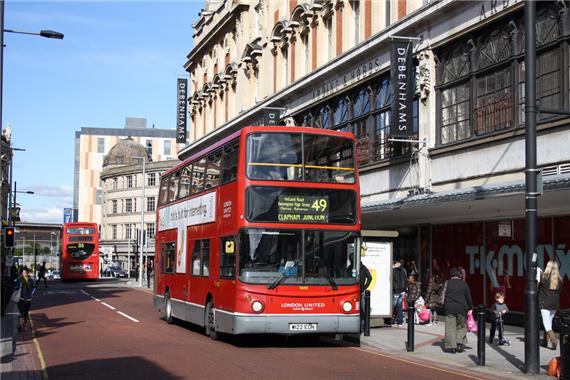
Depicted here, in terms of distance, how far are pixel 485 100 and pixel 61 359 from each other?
13.4 metres

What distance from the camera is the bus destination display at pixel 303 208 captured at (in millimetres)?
15836

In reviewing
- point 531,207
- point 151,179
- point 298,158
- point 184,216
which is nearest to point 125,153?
point 151,179

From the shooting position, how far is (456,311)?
15258 millimetres

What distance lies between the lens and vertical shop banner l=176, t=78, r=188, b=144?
5894 cm

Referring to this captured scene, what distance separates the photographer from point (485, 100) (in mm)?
22000

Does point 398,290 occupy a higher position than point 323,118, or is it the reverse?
point 323,118

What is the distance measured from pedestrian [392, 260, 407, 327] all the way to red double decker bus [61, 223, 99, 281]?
4133 cm

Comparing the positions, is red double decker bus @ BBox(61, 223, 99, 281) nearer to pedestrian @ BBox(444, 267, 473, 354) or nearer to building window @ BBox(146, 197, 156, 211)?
building window @ BBox(146, 197, 156, 211)

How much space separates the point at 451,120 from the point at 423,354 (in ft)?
33.6

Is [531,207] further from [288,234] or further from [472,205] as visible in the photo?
[472,205]

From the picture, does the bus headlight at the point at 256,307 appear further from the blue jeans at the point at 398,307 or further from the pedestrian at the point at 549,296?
the blue jeans at the point at 398,307

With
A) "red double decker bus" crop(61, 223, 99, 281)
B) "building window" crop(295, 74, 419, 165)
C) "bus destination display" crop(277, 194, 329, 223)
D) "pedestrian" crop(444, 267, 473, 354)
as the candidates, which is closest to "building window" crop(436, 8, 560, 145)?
"building window" crop(295, 74, 419, 165)

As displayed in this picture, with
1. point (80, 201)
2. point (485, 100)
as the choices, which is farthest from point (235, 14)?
point (80, 201)

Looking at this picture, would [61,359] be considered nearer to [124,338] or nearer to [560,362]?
[124,338]
